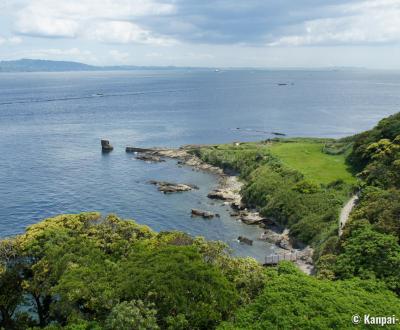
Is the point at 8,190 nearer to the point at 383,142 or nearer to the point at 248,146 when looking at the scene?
the point at 248,146

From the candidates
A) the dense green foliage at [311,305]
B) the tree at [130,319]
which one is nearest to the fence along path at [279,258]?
the dense green foliage at [311,305]

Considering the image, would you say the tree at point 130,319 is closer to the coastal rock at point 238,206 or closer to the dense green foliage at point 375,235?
the dense green foliage at point 375,235

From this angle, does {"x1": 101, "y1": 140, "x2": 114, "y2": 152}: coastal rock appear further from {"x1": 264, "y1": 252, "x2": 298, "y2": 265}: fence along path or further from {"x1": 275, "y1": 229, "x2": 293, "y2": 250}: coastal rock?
{"x1": 264, "y1": 252, "x2": 298, "y2": 265}: fence along path

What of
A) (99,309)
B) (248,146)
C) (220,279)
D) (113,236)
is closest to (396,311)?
(220,279)

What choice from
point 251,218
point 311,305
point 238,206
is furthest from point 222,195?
point 311,305

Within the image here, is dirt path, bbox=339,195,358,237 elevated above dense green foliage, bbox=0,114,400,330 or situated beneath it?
situated beneath

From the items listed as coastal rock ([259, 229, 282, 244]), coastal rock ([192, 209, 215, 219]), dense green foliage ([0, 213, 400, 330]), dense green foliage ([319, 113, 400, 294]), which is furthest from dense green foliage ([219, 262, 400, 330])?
coastal rock ([192, 209, 215, 219])
